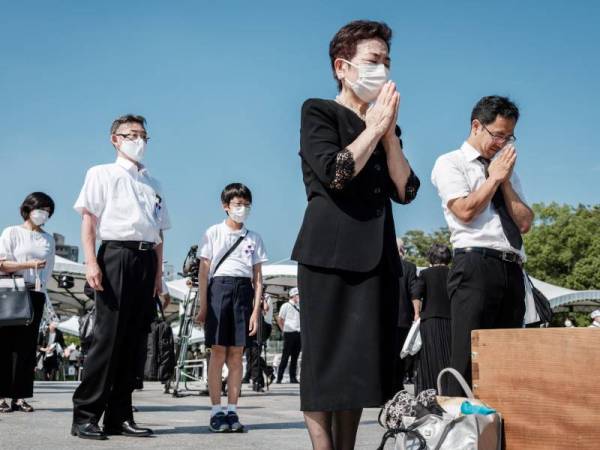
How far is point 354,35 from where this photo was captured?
3.47 meters

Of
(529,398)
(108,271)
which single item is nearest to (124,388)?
(108,271)

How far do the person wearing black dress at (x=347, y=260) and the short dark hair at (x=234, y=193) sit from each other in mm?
4571

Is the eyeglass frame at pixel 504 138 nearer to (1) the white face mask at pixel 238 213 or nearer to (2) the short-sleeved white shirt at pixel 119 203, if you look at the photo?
(2) the short-sleeved white shirt at pixel 119 203

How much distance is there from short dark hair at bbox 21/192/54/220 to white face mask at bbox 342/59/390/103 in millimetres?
5987

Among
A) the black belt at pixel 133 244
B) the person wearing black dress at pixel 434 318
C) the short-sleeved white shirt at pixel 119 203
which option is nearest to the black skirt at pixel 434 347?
the person wearing black dress at pixel 434 318

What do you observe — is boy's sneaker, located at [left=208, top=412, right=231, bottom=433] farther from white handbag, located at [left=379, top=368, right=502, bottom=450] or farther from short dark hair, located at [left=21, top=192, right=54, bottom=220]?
white handbag, located at [left=379, top=368, right=502, bottom=450]

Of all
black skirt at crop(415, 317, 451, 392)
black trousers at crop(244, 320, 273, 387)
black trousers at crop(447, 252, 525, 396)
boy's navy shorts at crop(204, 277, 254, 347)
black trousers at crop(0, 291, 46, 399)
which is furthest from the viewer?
black trousers at crop(244, 320, 273, 387)

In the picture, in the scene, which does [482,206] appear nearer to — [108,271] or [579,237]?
[108,271]

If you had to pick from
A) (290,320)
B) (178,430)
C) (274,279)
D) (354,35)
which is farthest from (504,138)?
(274,279)

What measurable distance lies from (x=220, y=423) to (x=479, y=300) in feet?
9.99

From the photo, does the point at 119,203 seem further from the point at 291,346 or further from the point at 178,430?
the point at 291,346

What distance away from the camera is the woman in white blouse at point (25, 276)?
8258 millimetres

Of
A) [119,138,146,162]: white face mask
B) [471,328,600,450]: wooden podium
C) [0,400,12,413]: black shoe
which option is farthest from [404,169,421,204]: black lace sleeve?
[0,400,12,413]: black shoe

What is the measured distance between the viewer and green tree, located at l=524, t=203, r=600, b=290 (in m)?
54.5
